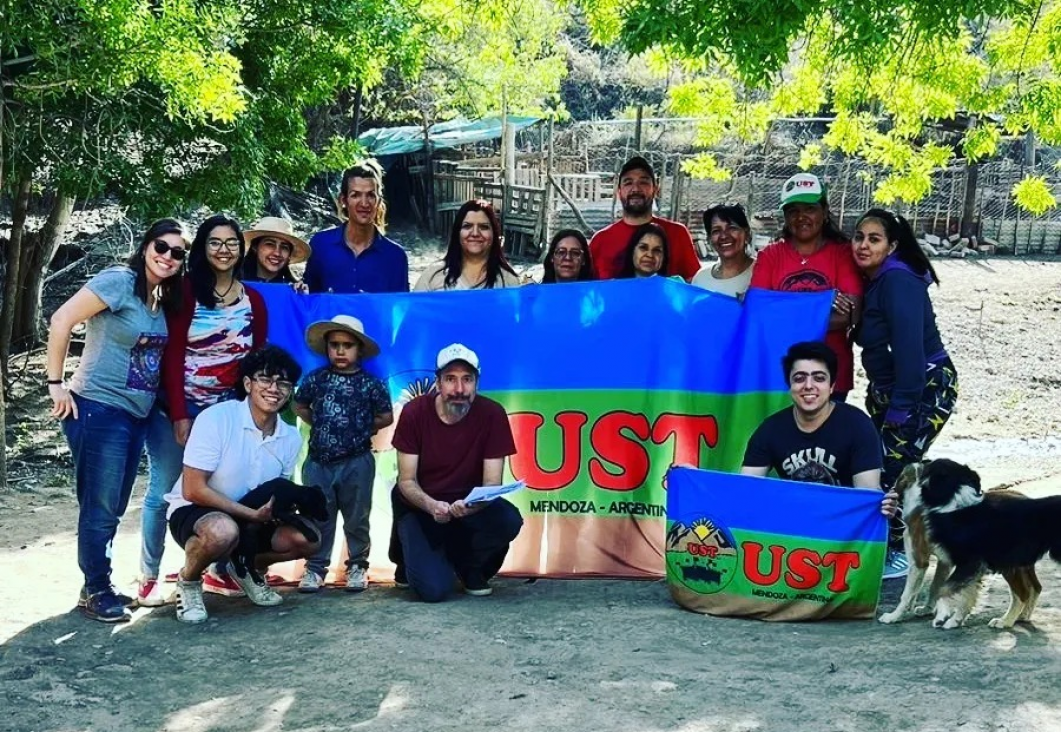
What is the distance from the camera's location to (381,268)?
268 inches

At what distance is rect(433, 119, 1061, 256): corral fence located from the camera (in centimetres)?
2477

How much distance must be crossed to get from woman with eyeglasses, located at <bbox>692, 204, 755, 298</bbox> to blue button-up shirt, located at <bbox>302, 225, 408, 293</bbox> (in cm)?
164

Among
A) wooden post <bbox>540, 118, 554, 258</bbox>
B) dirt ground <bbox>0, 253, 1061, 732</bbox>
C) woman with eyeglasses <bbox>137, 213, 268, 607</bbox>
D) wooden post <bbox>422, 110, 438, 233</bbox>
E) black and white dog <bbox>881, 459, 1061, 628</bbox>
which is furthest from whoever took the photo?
wooden post <bbox>422, 110, 438, 233</bbox>

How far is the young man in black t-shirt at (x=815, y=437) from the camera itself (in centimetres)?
566

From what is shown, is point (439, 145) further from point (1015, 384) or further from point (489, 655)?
point (489, 655)

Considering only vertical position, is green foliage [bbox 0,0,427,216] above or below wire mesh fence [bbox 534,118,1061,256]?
below

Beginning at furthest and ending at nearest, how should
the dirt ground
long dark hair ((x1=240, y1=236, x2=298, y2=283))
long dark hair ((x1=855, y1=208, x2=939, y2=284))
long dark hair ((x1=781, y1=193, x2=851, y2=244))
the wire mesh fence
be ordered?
the wire mesh fence → long dark hair ((x1=240, y1=236, x2=298, y2=283)) → long dark hair ((x1=781, y1=193, x2=851, y2=244)) → long dark hair ((x1=855, y1=208, x2=939, y2=284)) → the dirt ground

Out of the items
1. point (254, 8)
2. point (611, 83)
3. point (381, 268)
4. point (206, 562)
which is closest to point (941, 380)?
point (381, 268)

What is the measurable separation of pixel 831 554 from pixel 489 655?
5.06 feet

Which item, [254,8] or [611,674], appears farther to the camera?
[254,8]

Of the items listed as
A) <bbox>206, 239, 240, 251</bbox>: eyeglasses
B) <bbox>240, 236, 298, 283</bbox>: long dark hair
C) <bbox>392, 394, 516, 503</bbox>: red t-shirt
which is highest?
<bbox>206, 239, 240, 251</bbox>: eyeglasses

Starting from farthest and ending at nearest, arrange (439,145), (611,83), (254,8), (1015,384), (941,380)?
(611,83)
(439,145)
(1015,384)
(254,8)
(941,380)

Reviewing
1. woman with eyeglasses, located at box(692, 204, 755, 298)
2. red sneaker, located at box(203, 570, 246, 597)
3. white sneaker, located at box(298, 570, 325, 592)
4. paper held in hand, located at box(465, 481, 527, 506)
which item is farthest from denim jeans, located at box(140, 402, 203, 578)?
woman with eyeglasses, located at box(692, 204, 755, 298)

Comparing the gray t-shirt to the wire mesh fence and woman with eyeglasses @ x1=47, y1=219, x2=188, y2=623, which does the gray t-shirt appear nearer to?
woman with eyeglasses @ x1=47, y1=219, x2=188, y2=623
